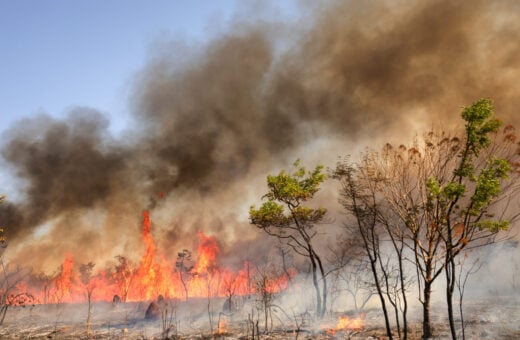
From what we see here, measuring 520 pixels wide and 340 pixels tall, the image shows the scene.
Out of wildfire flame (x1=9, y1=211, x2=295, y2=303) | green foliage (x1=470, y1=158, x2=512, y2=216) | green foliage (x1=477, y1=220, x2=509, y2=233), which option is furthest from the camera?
wildfire flame (x1=9, y1=211, x2=295, y2=303)

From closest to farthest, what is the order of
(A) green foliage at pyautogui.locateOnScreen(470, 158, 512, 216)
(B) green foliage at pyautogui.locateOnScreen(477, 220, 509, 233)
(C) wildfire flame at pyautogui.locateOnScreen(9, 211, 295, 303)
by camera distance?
1. (A) green foliage at pyautogui.locateOnScreen(470, 158, 512, 216)
2. (B) green foliage at pyautogui.locateOnScreen(477, 220, 509, 233)
3. (C) wildfire flame at pyautogui.locateOnScreen(9, 211, 295, 303)

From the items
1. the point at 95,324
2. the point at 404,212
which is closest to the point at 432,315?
the point at 404,212

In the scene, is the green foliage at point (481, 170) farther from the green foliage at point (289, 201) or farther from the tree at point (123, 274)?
the tree at point (123, 274)

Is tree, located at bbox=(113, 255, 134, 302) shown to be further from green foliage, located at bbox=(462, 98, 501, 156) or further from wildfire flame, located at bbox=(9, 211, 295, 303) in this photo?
green foliage, located at bbox=(462, 98, 501, 156)

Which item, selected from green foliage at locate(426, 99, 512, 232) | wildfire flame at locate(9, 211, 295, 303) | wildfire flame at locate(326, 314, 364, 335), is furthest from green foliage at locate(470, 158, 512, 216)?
wildfire flame at locate(9, 211, 295, 303)

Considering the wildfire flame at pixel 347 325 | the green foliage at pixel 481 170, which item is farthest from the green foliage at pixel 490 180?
the wildfire flame at pixel 347 325

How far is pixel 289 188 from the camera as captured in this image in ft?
100.0

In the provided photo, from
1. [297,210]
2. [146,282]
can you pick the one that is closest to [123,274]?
[146,282]

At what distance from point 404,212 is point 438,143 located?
5099mm

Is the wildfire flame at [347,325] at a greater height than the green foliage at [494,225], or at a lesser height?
lesser

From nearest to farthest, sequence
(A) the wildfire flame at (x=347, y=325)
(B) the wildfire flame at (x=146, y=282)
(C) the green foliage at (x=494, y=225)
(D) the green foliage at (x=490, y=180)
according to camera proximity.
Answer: (D) the green foliage at (x=490, y=180), (C) the green foliage at (x=494, y=225), (A) the wildfire flame at (x=347, y=325), (B) the wildfire flame at (x=146, y=282)

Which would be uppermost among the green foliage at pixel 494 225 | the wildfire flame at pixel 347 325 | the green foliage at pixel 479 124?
the green foliage at pixel 479 124

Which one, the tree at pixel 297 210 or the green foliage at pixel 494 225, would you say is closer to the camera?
the green foliage at pixel 494 225

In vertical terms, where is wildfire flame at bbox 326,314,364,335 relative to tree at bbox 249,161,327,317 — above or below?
below
